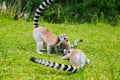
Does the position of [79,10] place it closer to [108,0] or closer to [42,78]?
[108,0]

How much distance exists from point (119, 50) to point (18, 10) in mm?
5302

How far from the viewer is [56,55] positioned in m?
6.76

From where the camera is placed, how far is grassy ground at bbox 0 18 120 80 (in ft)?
16.9

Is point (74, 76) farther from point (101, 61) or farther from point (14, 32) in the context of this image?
point (14, 32)

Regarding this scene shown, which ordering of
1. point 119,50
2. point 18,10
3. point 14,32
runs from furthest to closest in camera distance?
point 18,10, point 14,32, point 119,50

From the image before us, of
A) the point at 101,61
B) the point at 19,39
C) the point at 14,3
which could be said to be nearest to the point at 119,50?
the point at 101,61

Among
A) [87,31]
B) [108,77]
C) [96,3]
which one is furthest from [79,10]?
[108,77]

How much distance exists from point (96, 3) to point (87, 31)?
15.4ft

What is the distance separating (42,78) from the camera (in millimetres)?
4953

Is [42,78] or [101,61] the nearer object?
[42,78]

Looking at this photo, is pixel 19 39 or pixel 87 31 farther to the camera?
pixel 87 31

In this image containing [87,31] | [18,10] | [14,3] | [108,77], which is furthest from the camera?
[14,3]

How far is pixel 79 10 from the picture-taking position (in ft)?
46.2

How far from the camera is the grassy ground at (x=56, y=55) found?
5145mm
